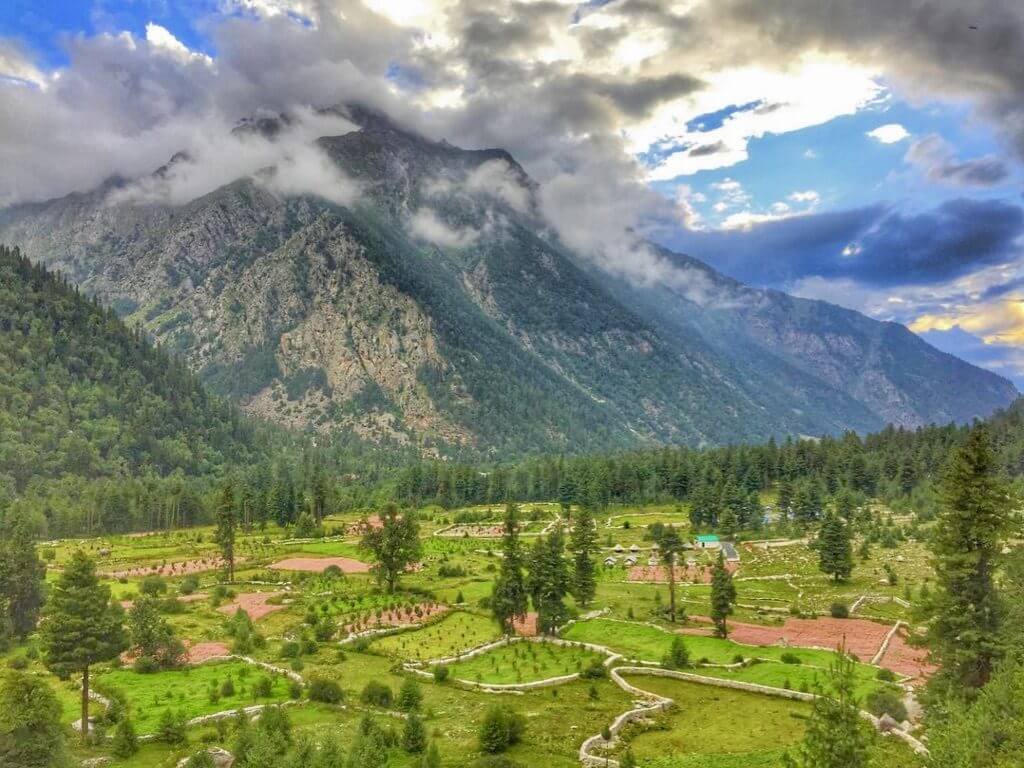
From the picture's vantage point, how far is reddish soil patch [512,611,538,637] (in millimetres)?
68250

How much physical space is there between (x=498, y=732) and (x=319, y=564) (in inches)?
2846

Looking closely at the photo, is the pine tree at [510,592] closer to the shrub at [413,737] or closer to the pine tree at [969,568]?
the shrub at [413,737]

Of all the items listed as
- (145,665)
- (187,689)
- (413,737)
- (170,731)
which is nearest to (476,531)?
(145,665)

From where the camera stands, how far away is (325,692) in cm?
4741

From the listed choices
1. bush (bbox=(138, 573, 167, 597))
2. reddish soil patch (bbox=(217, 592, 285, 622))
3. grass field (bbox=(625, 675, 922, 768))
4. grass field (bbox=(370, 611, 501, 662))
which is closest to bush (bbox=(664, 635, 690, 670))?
grass field (bbox=(625, 675, 922, 768))

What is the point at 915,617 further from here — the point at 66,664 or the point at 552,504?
the point at 552,504

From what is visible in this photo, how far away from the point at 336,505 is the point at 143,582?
318ft

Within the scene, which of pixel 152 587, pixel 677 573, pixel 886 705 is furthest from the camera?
pixel 677 573

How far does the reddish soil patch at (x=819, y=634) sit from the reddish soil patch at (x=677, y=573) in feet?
75.1

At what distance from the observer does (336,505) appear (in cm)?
18162

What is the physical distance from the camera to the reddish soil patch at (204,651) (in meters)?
58.0

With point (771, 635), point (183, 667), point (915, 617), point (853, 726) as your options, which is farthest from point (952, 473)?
point (183, 667)

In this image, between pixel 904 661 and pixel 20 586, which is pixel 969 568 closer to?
pixel 904 661

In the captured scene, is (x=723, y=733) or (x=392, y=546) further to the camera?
(x=392, y=546)
